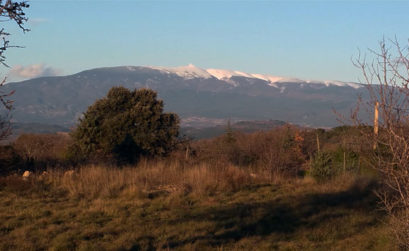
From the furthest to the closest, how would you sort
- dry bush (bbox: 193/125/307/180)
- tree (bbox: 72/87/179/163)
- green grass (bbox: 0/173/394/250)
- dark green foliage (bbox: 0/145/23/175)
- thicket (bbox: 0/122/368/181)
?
tree (bbox: 72/87/179/163), dry bush (bbox: 193/125/307/180), thicket (bbox: 0/122/368/181), dark green foliage (bbox: 0/145/23/175), green grass (bbox: 0/173/394/250)

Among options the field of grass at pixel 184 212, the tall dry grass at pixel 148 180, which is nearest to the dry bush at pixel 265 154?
the tall dry grass at pixel 148 180

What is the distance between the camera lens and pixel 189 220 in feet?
30.6

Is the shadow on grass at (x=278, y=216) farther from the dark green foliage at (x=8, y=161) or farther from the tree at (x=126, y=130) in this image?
the tree at (x=126, y=130)

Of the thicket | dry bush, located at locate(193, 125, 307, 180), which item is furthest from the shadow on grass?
dry bush, located at locate(193, 125, 307, 180)

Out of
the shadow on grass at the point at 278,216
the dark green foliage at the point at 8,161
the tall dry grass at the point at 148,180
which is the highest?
the dark green foliage at the point at 8,161

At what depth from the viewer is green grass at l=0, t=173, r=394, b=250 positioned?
7.86 meters

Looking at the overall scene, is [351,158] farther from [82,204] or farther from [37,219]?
[37,219]

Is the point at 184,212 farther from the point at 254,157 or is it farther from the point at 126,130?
the point at 254,157

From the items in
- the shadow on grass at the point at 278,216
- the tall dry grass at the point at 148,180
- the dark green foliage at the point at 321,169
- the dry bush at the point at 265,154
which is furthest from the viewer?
the dry bush at the point at 265,154

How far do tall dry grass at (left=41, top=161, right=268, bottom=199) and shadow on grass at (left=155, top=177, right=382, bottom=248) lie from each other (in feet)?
6.03

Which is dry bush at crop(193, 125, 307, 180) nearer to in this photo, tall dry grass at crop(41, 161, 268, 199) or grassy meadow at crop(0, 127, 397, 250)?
grassy meadow at crop(0, 127, 397, 250)

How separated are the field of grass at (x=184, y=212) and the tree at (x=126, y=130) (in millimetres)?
3550

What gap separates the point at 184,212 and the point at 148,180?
3.37m

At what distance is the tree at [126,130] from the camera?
18.1 metres
